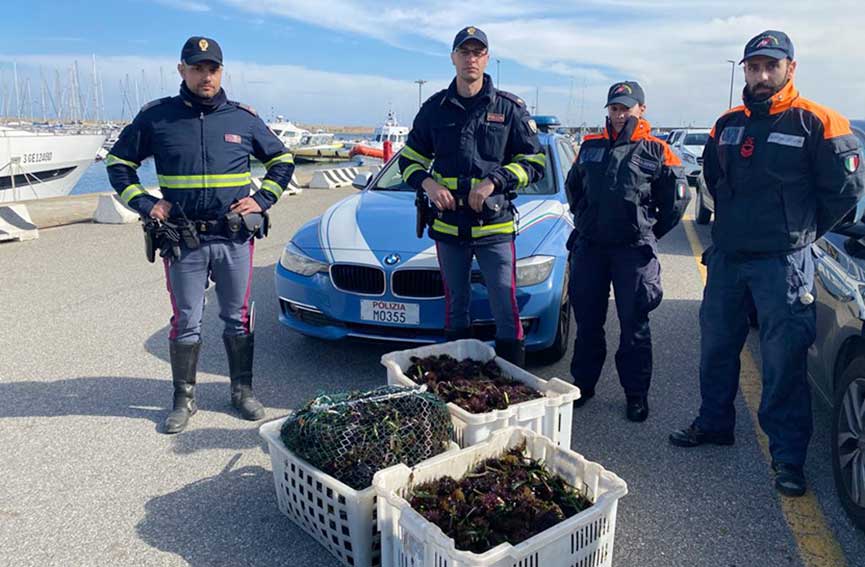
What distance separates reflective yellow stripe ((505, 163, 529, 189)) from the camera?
3705mm

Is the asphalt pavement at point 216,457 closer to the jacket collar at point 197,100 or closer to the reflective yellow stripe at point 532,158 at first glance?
the reflective yellow stripe at point 532,158

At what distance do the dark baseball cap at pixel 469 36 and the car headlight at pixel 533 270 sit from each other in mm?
1355

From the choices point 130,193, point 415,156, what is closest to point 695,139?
point 415,156

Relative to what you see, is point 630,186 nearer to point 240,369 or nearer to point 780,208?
point 780,208

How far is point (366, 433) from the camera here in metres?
2.68

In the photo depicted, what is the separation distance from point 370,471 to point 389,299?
178 cm

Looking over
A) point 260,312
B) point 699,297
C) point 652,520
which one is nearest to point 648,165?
point 652,520

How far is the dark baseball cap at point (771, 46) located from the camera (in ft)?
9.81

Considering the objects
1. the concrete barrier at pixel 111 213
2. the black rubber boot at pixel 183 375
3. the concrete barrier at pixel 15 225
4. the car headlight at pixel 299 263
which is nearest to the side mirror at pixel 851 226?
the car headlight at pixel 299 263

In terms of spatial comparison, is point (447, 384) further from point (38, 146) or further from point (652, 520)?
point (38, 146)

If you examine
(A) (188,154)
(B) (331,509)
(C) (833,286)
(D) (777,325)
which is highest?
(A) (188,154)

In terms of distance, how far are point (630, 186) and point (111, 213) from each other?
30.4ft

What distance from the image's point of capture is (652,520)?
9.48 feet

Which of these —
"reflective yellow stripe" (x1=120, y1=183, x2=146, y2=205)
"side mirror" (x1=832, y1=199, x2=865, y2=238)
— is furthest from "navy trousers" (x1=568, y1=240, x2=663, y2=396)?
"reflective yellow stripe" (x1=120, y1=183, x2=146, y2=205)
